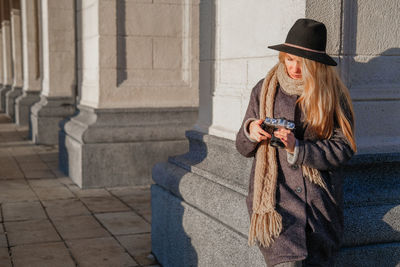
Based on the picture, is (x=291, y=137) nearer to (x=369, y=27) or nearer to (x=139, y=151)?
(x=369, y=27)

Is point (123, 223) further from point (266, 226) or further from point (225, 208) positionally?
→ point (266, 226)

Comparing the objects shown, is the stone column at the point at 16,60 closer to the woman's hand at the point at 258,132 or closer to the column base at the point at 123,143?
the column base at the point at 123,143

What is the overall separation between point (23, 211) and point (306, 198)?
15.0ft

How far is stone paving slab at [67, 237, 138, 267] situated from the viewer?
4.88 metres

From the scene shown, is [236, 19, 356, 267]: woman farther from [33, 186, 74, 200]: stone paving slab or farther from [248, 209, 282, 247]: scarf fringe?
[33, 186, 74, 200]: stone paving slab

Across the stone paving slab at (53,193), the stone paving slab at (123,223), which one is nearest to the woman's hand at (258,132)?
the stone paving slab at (123,223)

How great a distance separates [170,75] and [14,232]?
348cm

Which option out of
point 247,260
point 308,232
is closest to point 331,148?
point 308,232

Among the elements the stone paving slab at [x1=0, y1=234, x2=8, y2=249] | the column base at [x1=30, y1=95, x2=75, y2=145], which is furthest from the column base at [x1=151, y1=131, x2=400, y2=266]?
the column base at [x1=30, y1=95, x2=75, y2=145]

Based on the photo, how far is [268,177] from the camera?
2879 millimetres

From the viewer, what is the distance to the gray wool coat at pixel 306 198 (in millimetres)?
2754

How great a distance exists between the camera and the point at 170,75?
8430mm

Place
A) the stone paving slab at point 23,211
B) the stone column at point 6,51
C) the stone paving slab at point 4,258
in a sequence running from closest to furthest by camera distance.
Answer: the stone paving slab at point 4,258 < the stone paving slab at point 23,211 < the stone column at point 6,51

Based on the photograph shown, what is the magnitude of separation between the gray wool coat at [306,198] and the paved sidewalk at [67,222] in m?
2.28
